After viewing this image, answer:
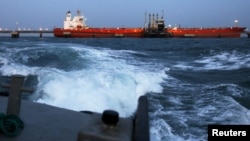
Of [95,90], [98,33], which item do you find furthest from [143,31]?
[95,90]

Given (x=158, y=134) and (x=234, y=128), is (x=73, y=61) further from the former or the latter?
(x=234, y=128)

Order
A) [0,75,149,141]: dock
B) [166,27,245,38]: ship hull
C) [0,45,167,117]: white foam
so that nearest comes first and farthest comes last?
[0,75,149,141]: dock < [0,45,167,117]: white foam < [166,27,245,38]: ship hull

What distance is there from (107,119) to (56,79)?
6.23 meters

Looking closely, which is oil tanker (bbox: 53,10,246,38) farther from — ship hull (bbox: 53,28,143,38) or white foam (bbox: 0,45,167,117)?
white foam (bbox: 0,45,167,117)

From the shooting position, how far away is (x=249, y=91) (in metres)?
8.49

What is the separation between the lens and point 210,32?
61.5m

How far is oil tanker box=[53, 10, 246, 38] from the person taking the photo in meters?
61.5

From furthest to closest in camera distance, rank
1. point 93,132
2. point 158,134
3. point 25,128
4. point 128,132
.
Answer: point 158,134
point 25,128
point 128,132
point 93,132

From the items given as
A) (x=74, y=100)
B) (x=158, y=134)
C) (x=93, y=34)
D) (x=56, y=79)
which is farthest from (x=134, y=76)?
(x=93, y=34)

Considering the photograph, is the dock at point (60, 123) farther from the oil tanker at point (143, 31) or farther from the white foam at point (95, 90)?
the oil tanker at point (143, 31)

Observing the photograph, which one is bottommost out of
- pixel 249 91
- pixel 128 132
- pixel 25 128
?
pixel 249 91

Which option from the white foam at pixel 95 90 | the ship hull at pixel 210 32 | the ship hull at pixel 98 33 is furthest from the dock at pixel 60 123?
the ship hull at pixel 210 32

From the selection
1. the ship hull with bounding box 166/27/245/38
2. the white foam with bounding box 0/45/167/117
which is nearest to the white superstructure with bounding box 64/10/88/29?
the ship hull with bounding box 166/27/245/38

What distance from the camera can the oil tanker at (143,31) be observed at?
61.5 m
